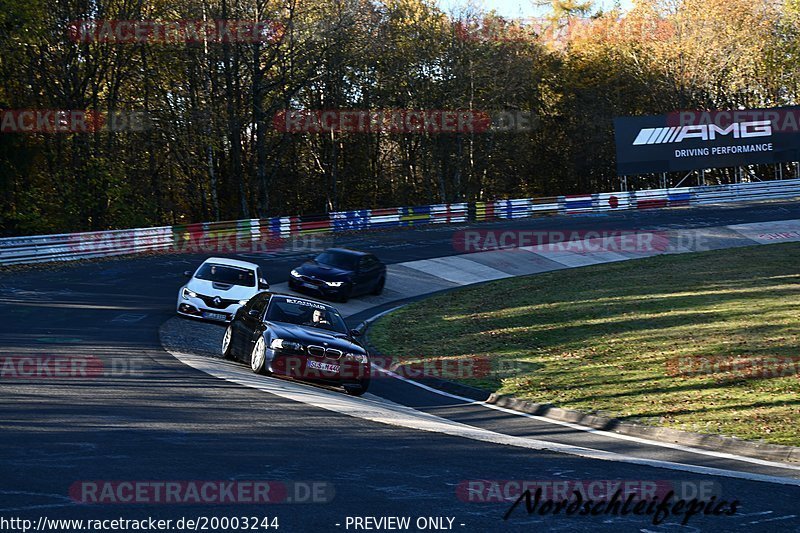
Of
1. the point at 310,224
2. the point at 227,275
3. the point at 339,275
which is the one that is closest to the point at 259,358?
the point at 227,275

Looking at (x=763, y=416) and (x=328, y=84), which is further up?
(x=328, y=84)

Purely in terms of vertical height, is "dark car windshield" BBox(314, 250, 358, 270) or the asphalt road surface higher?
"dark car windshield" BBox(314, 250, 358, 270)

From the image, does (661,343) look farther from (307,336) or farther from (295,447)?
(295,447)

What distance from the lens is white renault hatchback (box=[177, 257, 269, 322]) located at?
21016mm

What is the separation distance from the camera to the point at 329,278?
89.6 ft

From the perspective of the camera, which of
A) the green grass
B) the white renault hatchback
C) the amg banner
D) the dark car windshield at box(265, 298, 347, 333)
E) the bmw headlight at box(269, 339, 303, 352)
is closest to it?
the green grass

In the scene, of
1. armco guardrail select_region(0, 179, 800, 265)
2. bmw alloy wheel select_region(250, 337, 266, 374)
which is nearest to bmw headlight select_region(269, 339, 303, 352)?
bmw alloy wheel select_region(250, 337, 266, 374)

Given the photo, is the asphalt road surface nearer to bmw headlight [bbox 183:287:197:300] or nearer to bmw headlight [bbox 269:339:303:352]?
bmw headlight [bbox 269:339:303:352]

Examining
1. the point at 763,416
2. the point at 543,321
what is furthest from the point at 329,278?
the point at 763,416

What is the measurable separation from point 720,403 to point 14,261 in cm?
2536

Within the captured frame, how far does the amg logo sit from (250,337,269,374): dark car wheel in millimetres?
39752

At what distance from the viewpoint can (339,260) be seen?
2831cm

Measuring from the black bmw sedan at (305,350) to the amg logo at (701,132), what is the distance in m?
39.1

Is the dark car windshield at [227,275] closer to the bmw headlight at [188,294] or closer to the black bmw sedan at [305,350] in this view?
the bmw headlight at [188,294]
